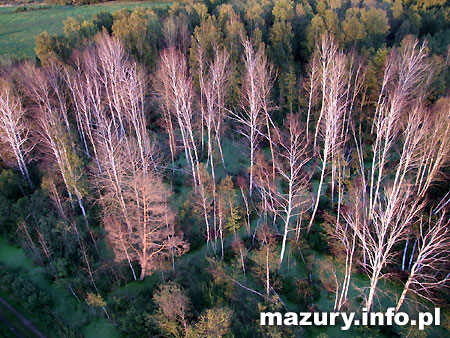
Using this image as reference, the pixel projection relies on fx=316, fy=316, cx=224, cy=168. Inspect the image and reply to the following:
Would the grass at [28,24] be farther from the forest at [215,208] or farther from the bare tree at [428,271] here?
the bare tree at [428,271]

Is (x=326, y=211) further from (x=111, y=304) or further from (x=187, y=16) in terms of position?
(x=187, y=16)

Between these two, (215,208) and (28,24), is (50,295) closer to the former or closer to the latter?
(215,208)

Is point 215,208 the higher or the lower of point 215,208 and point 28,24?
the lower

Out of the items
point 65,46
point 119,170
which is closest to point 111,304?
point 119,170

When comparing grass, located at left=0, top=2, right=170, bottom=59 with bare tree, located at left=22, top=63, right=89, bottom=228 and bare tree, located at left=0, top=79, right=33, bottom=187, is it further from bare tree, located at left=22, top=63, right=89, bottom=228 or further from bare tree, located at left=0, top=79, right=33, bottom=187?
bare tree, located at left=0, top=79, right=33, bottom=187

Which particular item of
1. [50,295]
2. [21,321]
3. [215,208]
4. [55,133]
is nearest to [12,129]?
[55,133]

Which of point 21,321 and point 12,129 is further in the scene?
point 12,129
